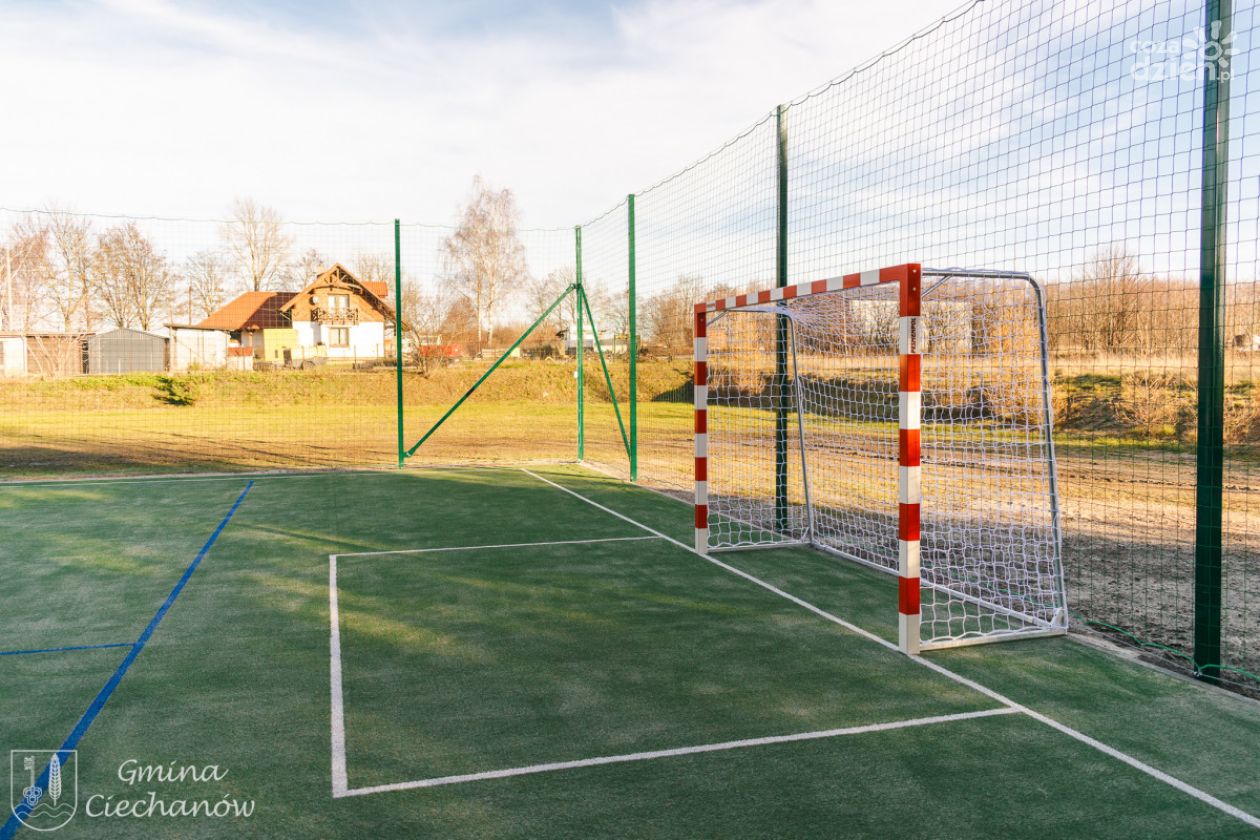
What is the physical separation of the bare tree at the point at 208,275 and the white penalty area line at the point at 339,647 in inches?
415

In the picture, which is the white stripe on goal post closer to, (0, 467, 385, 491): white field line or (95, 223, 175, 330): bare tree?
(0, 467, 385, 491): white field line

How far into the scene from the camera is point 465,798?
9.13 ft

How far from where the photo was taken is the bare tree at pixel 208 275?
51.8 feet

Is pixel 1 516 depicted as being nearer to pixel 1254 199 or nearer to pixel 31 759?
pixel 31 759

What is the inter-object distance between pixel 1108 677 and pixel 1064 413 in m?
11.6

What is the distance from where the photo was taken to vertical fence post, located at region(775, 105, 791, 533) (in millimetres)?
7332

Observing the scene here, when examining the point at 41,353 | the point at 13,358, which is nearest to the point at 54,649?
the point at 41,353

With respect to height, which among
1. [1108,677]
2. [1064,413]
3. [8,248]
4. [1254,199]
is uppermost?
[8,248]

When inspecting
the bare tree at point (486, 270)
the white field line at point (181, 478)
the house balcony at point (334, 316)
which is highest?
the bare tree at point (486, 270)

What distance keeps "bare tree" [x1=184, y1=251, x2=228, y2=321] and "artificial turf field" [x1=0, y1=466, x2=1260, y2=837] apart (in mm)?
10800

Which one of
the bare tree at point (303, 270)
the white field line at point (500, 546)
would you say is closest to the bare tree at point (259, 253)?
the bare tree at point (303, 270)

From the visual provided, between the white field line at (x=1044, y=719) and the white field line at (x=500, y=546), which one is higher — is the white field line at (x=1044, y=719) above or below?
below

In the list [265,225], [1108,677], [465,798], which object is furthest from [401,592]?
[265,225]

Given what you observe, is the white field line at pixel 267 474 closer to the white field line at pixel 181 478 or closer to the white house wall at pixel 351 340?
the white field line at pixel 181 478
